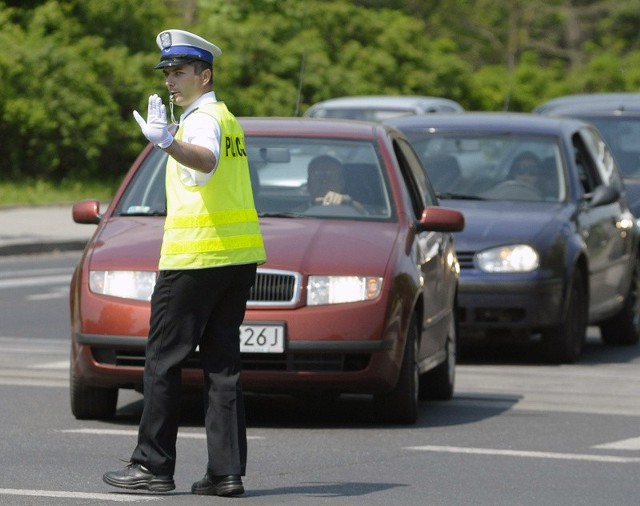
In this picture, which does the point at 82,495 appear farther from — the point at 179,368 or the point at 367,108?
the point at 367,108

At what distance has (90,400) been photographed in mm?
9516

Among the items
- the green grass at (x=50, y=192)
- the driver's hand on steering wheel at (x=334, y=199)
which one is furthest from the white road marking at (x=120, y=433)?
the green grass at (x=50, y=192)

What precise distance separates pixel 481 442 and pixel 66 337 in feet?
18.3

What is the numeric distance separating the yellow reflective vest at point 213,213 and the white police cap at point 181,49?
0.58ft

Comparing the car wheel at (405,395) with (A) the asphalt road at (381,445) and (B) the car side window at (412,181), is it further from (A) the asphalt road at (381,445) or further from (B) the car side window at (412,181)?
→ (B) the car side window at (412,181)

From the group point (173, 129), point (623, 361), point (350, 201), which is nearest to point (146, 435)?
point (173, 129)

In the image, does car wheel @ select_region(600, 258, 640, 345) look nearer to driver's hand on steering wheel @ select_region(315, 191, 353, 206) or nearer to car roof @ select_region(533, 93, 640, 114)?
car roof @ select_region(533, 93, 640, 114)

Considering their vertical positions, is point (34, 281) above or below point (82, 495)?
below

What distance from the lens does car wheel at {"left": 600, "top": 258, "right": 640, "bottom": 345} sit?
14875 mm

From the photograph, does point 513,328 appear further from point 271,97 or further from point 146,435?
point 271,97

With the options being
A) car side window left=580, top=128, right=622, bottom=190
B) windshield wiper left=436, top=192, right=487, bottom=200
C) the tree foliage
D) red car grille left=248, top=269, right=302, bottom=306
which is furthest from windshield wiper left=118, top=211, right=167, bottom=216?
the tree foliage

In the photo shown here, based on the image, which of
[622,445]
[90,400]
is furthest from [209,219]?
[622,445]

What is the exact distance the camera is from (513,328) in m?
12.7

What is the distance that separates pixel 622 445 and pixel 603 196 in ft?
15.3
